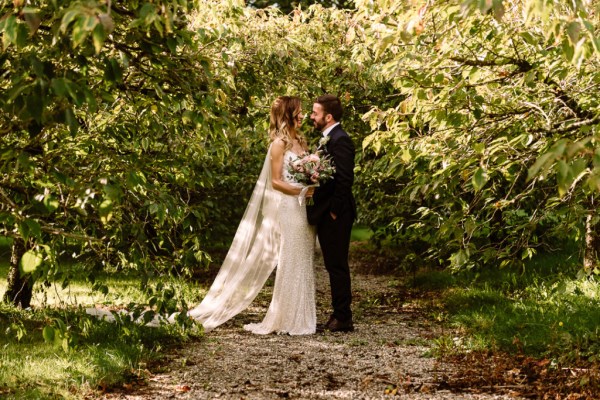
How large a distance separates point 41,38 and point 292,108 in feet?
11.3

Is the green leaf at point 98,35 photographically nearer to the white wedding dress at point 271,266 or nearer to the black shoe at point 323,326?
the white wedding dress at point 271,266

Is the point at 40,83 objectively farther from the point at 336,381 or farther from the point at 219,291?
the point at 219,291

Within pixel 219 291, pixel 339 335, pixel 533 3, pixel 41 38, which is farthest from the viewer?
pixel 219 291

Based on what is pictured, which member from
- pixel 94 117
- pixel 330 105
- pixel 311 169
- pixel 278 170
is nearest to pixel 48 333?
pixel 94 117

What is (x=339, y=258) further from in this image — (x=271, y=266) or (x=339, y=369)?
(x=339, y=369)

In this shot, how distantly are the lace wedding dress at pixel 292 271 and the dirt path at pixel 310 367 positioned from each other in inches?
10.3

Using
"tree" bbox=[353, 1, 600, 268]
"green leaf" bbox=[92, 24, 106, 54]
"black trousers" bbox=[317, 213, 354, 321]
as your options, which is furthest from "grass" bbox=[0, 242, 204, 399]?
"tree" bbox=[353, 1, 600, 268]

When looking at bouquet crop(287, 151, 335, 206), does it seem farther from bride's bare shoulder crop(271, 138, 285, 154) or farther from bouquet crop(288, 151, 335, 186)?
bride's bare shoulder crop(271, 138, 285, 154)

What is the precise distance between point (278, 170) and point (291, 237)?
0.66 meters

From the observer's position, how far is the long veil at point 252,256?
6.86 m

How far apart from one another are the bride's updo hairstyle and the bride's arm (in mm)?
72

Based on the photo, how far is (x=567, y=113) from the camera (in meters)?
4.93

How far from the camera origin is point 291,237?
21.9ft

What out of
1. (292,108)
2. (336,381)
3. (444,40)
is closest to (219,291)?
(292,108)
